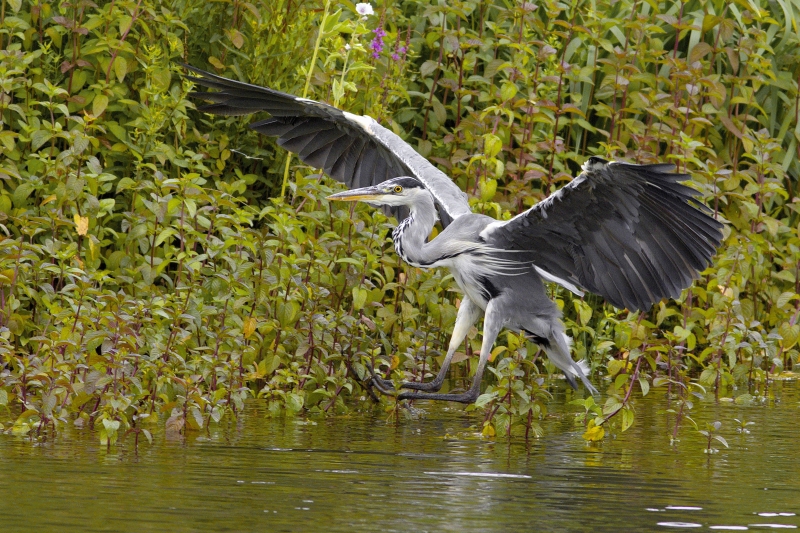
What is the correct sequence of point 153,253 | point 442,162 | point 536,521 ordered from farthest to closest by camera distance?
point 442,162 → point 153,253 → point 536,521

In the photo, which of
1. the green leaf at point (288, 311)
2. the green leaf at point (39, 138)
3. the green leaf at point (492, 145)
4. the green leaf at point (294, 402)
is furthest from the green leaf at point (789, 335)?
the green leaf at point (39, 138)

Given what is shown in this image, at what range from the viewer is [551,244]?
6719 mm

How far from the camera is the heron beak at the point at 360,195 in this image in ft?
22.7

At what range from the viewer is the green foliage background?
239 inches

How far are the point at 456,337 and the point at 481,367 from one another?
0.85 feet

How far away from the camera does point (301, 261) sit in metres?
6.80

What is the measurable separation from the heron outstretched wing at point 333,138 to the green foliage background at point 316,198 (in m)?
0.21

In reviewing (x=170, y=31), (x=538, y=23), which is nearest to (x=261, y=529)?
(x=170, y=31)

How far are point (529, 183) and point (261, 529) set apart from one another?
17.3 ft

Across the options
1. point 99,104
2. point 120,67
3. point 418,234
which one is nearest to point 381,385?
point 418,234

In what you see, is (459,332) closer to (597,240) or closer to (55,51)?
(597,240)

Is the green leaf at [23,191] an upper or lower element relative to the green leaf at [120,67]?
lower

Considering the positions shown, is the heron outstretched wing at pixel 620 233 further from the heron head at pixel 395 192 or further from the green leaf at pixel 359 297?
the green leaf at pixel 359 297

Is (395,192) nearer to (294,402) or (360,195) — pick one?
(360,195)
